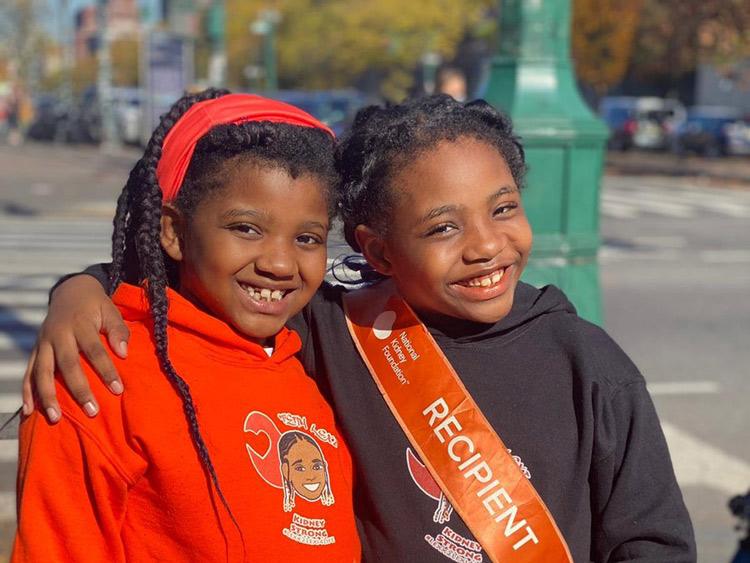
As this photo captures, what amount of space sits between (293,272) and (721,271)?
436 inches

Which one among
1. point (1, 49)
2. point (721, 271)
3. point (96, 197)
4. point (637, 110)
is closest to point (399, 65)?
point (637, 110)

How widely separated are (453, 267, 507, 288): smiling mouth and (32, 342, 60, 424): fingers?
732 mm

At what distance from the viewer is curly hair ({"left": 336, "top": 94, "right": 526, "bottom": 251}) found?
213 cm

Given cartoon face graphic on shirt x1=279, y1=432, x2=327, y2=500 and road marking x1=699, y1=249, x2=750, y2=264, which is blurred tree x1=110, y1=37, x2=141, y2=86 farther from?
cartoon face graphic on shirt x1=279, y1=432, x2=327, y2=500

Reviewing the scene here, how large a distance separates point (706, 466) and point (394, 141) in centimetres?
401

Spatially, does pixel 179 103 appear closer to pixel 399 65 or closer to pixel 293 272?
pixel 293 272

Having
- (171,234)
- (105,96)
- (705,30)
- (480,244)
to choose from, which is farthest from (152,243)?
(105,96)

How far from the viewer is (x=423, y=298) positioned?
216 cm

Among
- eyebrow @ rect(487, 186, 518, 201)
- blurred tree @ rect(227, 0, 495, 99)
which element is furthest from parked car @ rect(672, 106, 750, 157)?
eyebrow @ rect(487, 186, 518, 201)

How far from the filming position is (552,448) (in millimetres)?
2006

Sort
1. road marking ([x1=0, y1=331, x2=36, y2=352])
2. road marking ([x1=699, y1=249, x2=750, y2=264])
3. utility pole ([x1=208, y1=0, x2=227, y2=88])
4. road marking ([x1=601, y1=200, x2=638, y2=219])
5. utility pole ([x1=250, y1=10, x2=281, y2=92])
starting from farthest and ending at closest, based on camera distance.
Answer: utility pole ([x1=250, y1=10, x2=281, y2=92]) < utility pole ([x1=208, y1=0, x2=227, y2=88]) < road marking ([x1=601, y1=200, x2=638, y2=219]) < road marking ([x1=699, y1=249, x2=750, y2=264]) < road marking ([x1=0, y1=331, x2=36, y2=352])

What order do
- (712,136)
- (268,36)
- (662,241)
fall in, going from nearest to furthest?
(662,241), (712,136), (268,36)

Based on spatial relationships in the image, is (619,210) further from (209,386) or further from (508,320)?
(209,386)

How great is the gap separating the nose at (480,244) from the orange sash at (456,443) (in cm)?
18
